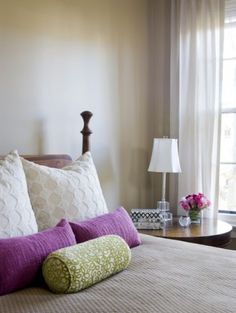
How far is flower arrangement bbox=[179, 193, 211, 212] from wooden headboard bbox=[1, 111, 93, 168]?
819 millimetres

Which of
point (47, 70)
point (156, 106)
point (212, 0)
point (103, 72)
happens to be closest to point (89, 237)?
point (47, 70)

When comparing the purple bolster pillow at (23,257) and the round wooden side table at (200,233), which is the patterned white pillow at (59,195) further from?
the round wooden side table at (200,233)

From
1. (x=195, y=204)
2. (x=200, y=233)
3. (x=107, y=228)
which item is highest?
(x=107, y=228)

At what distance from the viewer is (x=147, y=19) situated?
334 centimetres

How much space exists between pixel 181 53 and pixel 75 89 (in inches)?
39.9

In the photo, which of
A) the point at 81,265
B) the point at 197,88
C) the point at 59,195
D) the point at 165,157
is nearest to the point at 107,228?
the point at 59,195

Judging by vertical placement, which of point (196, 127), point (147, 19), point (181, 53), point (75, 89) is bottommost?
point (196, 127)

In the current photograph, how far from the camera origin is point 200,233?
2588mm

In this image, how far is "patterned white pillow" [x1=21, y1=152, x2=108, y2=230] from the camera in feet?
5.96

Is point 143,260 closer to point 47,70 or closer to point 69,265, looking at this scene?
point 69,265

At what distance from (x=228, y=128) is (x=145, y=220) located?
1.05 m

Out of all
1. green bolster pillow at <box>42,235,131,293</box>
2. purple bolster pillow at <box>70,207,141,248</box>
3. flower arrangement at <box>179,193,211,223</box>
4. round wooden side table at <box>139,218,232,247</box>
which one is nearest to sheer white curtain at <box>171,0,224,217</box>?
flower arrangement at <box>179,193,211,223</box>

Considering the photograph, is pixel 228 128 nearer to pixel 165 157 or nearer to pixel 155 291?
pixel 165 157

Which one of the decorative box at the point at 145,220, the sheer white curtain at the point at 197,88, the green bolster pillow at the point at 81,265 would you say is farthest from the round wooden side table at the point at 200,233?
the green bolster pillow at the point at 81,265
